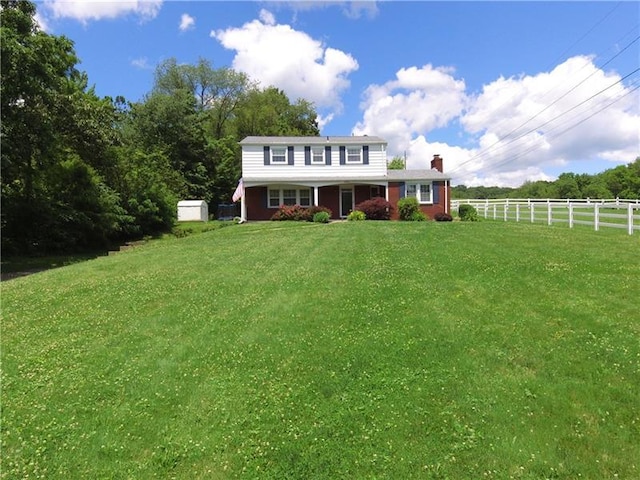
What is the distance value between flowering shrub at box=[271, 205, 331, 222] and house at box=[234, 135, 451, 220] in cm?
165

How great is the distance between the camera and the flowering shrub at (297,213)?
25.7 meters

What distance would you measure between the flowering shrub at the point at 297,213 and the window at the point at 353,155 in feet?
15.1

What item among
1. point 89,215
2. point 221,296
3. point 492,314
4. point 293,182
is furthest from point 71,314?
point 293,182

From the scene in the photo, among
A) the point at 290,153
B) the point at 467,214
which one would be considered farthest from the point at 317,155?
the point at 467,214

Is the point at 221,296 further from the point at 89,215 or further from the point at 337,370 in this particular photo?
the point at 89,215

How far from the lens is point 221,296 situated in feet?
25.0

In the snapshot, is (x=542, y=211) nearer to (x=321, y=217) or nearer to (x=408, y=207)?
(x=408, y=207)

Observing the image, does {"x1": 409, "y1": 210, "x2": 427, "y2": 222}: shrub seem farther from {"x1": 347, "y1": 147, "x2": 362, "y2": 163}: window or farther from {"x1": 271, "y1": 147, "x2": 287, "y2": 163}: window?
{"x1": 271, "y1": 147, "x2": 287, "y2": 163}: window

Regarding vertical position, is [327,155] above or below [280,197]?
above

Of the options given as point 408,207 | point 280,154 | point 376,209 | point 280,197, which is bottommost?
point 376,209

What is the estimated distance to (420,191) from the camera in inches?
1110

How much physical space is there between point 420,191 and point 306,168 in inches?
309

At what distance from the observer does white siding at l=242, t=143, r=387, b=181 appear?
27594 mm

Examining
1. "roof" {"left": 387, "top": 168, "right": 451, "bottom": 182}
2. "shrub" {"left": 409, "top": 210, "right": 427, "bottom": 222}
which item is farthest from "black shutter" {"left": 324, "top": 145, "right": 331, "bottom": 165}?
"shrub" {"left": 409, "top": 210, "right": 427, "bottom": 222}
